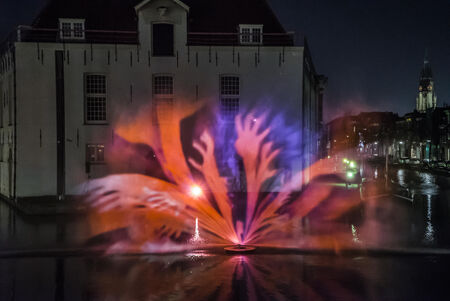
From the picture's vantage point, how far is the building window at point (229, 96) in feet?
98.3

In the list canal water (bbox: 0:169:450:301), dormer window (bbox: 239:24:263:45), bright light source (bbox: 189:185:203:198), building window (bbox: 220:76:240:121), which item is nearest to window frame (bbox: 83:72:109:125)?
bright light source (bbox: 189:185:203:198)

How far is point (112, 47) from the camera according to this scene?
28.8 meters

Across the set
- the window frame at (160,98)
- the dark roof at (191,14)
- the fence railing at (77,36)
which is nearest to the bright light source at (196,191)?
the window frame at (160,98)

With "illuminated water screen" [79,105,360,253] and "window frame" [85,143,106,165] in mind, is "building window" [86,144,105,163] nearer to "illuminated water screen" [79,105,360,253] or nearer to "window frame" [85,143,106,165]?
"window frame" [85,143,106,165]

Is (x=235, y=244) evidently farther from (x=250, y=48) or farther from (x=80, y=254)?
(x=250, y=48)

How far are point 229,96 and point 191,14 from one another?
639 cm

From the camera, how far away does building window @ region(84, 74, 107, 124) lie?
28.9m

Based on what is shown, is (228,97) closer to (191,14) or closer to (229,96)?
(229,96)

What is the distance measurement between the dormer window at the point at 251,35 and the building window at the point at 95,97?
8796 millimetres

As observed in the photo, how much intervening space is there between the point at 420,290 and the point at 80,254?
8.83 meters

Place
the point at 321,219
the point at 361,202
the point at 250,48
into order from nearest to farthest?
the point at 321,219, the point at 361,202, the point at 250,48

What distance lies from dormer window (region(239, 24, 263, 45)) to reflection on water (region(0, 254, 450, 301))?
19.7 meters

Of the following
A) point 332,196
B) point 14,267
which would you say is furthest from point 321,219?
point 14,267

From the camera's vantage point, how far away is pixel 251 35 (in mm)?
30391
